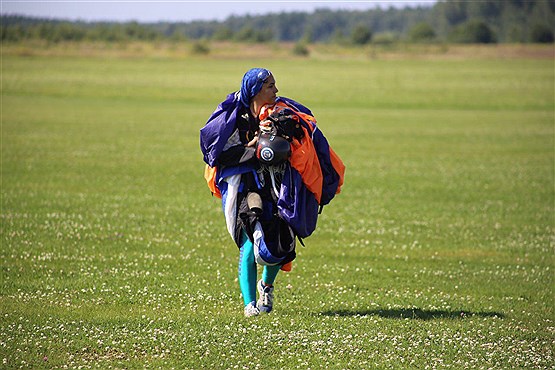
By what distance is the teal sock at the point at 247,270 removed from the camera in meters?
8.55

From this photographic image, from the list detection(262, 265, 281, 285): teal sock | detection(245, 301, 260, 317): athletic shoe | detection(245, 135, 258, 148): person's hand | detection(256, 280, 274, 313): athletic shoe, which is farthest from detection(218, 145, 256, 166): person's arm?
detection(245, 301, 260, 317): athletic shoe

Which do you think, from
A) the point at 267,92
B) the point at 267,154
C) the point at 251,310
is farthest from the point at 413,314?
the point at 267,92

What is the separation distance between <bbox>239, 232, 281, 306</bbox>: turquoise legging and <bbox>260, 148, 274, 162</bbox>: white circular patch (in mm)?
969

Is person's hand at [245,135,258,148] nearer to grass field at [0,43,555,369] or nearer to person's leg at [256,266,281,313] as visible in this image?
person's leg at [256,266,281,313]

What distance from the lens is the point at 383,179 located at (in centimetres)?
2136

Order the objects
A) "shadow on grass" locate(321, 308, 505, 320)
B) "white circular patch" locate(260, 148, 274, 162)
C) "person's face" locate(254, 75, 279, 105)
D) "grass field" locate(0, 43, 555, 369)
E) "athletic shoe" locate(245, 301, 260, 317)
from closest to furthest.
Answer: "grass field" locate(0, 43, 555, 369) < "white circular patch" locate(260, 148, 274, 162) < "person's face" locate(254, 75, 279, 105) < "athletic shoe" locate(245, 301, 260, 317) < "shadow on grass" locate(321, 308, 505, 320)

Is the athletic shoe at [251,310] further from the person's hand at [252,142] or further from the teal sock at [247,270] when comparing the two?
the person's hand at [252,142]

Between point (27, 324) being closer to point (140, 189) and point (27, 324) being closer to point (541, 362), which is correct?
point (541, 362)

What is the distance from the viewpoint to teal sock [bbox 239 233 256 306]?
28.0 feet

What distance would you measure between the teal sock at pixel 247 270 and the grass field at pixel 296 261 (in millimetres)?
326

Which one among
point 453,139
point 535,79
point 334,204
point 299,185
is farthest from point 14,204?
point 535,79

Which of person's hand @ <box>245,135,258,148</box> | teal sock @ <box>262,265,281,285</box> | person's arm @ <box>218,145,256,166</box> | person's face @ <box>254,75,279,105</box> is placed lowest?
teal sock @ <box>262,265,281,285</box>

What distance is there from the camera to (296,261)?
12.4 metres

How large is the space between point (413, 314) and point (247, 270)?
2093 millimetres
